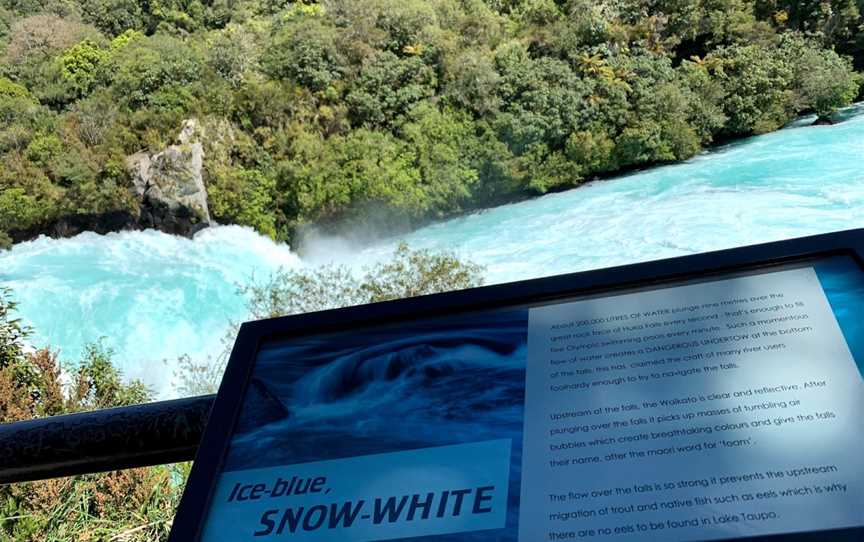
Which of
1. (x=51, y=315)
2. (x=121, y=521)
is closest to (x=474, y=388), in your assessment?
(x=121, y=521)

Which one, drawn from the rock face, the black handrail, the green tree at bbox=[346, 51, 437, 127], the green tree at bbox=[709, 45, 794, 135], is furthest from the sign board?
the green tree at bbox=[709, 45, 794, 135]

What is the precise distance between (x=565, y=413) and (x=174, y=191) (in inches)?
532

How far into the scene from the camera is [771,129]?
50.3 ft

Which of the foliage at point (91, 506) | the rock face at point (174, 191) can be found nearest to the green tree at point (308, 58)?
the rock face at point (174, 191)

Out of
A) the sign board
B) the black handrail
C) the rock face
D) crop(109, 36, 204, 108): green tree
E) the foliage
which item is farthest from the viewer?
crop(109, 36, 204, 108): green tree

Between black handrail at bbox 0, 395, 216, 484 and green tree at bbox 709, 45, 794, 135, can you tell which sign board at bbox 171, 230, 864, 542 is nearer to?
black handrail at bbox 0, 395, 216, 484

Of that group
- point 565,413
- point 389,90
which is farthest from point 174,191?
point 565,413

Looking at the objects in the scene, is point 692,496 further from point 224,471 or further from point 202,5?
point 202,5

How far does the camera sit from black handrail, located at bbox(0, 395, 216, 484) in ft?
2.52

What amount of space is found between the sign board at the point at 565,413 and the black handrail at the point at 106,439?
47 millimetres

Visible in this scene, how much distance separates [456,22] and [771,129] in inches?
229

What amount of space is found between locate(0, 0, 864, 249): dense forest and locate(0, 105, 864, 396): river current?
0.51 metres

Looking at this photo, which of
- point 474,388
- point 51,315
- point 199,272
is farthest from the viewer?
point 199,272

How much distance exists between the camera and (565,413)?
2.13 feet
